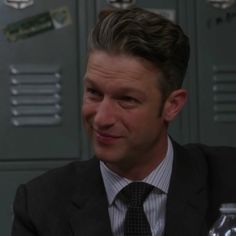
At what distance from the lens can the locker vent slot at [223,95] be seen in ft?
8.84

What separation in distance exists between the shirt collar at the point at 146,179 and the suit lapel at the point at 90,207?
0.06ft

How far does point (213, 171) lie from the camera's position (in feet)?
5.40

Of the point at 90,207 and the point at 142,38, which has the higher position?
the point at 142,38

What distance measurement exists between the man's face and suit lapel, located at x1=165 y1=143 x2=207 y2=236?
0.16 m

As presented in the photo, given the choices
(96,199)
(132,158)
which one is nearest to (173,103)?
(132,158)

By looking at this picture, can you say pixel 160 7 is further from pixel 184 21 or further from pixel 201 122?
pixel 201 122

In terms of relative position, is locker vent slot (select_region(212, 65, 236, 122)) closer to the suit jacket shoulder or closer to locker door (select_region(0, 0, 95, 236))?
locker door (select_region(0, 0, 95, 236))

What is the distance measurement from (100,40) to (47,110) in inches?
45.3

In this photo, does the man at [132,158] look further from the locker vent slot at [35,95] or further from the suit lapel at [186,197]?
the locker vent slot at [35,95]

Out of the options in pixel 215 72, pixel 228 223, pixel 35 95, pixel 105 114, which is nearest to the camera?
pixel 228 223

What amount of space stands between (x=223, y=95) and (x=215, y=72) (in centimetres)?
10

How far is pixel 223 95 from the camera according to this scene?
8.89ft

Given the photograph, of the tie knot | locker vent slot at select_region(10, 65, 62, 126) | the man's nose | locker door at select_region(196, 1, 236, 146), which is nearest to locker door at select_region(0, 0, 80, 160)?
locker vent slot at select_region(10, 65, 62, 126)

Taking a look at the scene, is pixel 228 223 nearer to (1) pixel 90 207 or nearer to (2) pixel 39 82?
(1) pixel 90 207
